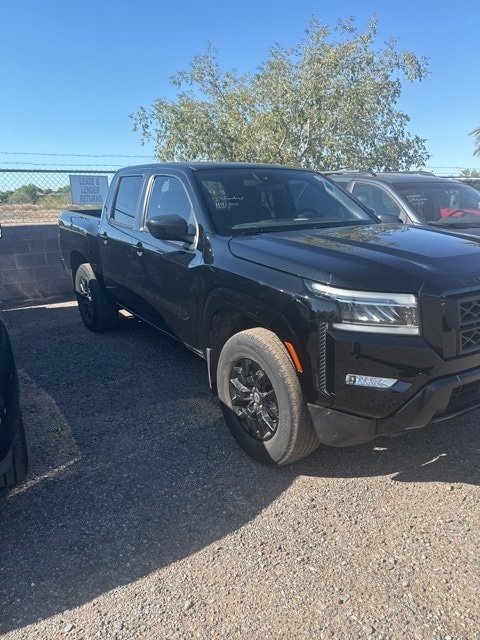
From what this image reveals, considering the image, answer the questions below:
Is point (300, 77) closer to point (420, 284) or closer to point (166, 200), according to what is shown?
point (166, 200)

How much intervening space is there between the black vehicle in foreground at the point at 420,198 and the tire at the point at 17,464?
4.79 m

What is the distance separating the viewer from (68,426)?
393cm

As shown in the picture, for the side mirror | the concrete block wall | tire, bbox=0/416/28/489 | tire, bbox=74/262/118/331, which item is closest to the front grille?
the side mirror

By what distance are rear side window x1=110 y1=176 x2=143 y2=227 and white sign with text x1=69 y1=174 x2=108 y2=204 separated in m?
5.65

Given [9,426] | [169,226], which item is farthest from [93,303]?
[9,426]

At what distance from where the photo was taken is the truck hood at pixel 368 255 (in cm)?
269

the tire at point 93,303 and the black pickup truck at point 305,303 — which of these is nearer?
the black pickup truck at point 305,303

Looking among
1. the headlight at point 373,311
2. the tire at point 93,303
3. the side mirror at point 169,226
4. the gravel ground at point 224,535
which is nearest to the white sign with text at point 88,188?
the tire at point 93,303

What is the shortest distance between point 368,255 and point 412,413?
2.92 feet

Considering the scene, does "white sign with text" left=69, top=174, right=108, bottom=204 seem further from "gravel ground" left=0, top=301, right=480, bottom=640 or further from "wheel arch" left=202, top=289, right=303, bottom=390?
"wheel arch" left=202, top=289, right=303, bottom=390

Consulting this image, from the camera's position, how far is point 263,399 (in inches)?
126

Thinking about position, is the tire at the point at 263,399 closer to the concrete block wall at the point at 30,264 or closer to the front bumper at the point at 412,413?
the front bumper at the point at 412,413

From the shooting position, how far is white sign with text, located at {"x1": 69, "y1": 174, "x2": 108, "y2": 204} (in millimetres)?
10500

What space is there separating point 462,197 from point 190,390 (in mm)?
4681
